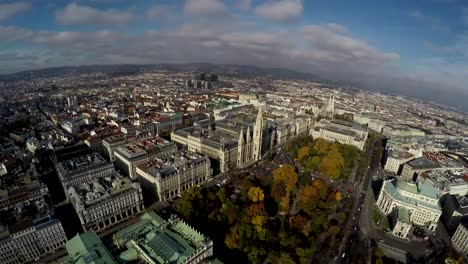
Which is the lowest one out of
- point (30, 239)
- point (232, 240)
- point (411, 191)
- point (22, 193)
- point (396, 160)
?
point (30, 239)

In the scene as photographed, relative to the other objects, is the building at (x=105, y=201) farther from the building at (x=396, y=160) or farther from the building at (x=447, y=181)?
the building at (x=396, y=160)

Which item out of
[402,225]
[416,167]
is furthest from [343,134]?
[402,225]

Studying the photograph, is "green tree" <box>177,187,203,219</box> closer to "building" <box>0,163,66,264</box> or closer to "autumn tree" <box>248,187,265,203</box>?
"autumn tree" <box>248,187,265,203</box>

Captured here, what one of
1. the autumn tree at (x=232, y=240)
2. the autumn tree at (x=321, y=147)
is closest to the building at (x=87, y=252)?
the autumn tree at (x=232, y=240)

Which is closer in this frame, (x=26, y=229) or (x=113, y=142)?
(x=26, y=229)

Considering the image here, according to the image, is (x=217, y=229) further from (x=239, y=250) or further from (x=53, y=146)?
(x=53, y=146)

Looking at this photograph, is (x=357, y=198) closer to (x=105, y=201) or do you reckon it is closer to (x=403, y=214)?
(x=403, y=214)
